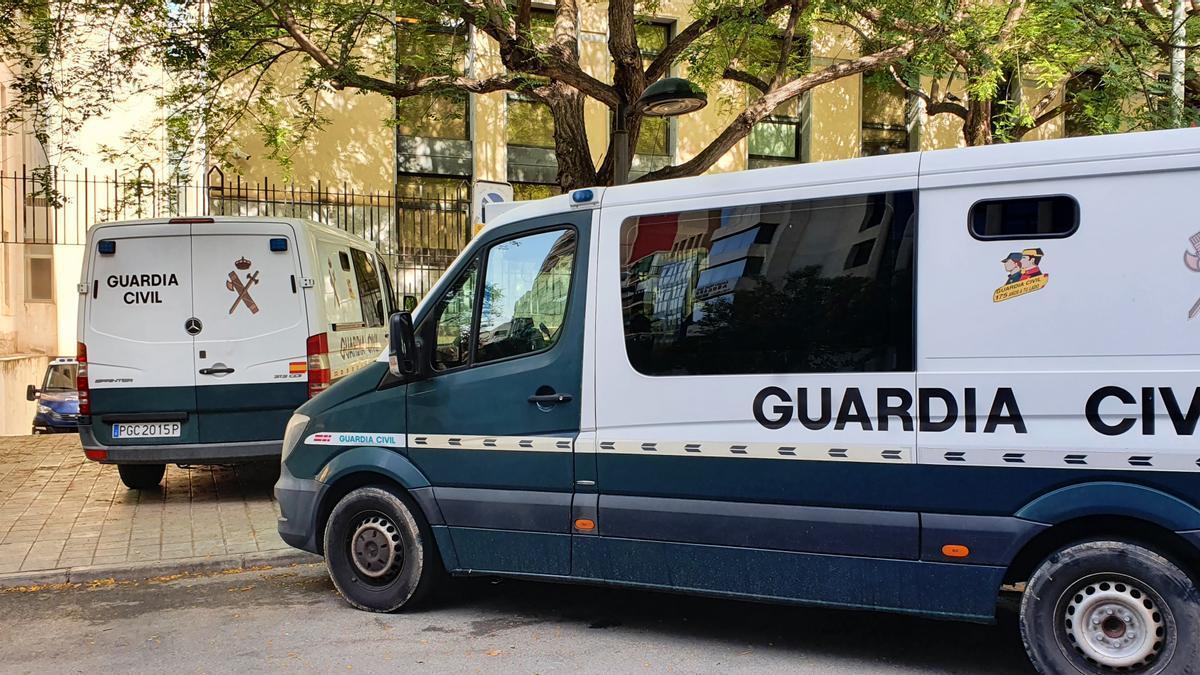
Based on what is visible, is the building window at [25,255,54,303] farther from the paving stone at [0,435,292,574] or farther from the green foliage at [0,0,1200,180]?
the paving stone at [0,435,292,574]

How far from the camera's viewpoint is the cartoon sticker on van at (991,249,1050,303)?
4.05m

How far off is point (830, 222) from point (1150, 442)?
1.57m

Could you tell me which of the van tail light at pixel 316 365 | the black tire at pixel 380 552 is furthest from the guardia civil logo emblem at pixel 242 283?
the black tire at pixel 380 552

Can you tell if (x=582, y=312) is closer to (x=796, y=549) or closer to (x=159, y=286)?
(x=796, y=549)

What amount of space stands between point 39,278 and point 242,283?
1827 cm

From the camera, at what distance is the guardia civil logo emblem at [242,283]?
859 centimetres

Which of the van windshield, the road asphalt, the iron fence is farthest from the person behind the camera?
the iron fence

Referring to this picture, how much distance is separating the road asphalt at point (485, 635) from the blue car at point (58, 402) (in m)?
9.70

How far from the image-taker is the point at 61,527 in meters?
7.88

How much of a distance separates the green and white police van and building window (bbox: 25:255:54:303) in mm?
21322

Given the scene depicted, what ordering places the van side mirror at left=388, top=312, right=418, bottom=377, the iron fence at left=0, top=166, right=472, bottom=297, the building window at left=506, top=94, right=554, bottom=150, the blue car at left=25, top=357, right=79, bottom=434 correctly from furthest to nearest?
the building window at left=506, top=94, right=554, bottom=150, the iron fence at left=0, top=166, right=472, bottom=297, the blue car at left=25, top=357, right=79, bottom=434, the van side mirror at left=388, top=312, right=418, bottom=377

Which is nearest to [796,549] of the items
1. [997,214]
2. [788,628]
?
[788,628]

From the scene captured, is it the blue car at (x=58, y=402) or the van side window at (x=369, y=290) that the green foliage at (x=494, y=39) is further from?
the blue car at (x=58, y=402)

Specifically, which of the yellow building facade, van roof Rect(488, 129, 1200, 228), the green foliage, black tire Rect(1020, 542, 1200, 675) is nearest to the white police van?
the green foliage
